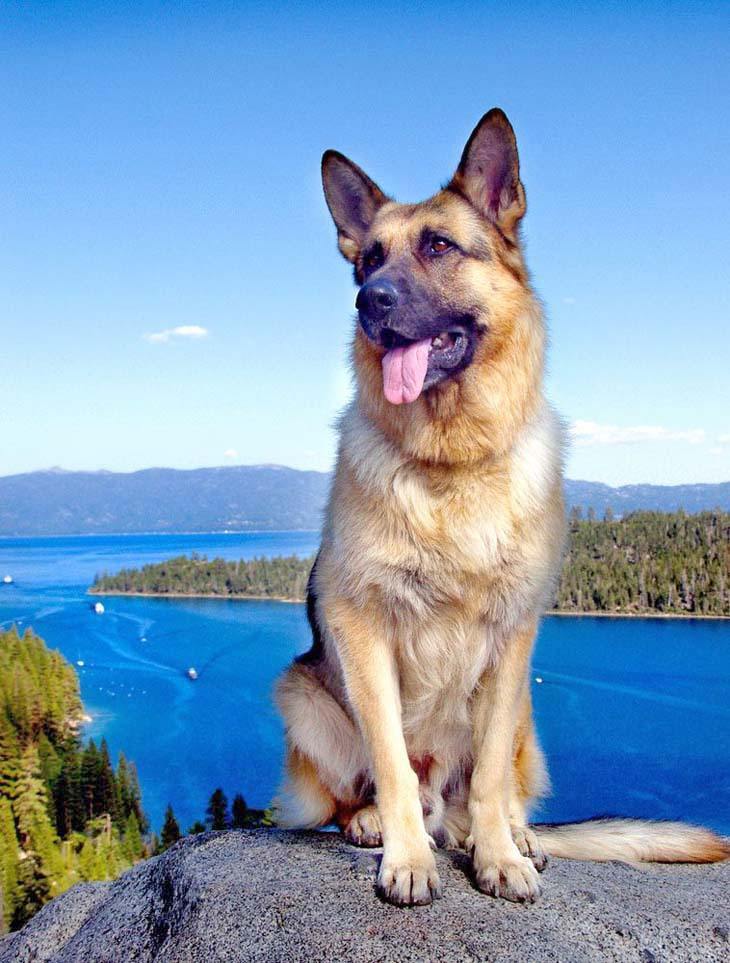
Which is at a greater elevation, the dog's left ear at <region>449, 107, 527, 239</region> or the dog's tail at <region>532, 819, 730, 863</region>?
the dog's left ear at <region>449, 107, 527, 239</region>

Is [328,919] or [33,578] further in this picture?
[33,578]

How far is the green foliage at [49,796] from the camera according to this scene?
55281 mm

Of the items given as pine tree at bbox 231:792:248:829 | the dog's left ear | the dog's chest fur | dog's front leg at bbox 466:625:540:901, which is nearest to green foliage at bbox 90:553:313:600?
pine tree at bbox 231:792:248:829

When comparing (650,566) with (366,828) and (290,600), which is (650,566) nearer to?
(290,600)

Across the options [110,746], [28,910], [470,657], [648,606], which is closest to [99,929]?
[470,657]

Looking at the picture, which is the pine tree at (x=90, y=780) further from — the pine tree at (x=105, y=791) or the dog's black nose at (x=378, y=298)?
the dog's black nose at (x=378, y=298)

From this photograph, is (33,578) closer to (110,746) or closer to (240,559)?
(240,559)

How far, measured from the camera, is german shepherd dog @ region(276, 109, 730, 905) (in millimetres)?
4051

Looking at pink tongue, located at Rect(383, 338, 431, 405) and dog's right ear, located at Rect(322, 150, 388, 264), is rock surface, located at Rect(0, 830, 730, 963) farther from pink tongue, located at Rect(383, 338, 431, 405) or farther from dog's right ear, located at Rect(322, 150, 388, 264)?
dog's right ear, located at Rect(322, 150, 388, 264)

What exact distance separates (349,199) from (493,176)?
810mm

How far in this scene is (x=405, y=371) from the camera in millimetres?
4031

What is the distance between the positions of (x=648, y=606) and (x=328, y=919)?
394ft

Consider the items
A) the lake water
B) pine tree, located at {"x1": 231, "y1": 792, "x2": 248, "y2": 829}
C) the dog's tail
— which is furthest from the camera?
the lake water

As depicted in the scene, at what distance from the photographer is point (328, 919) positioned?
4031 mm
